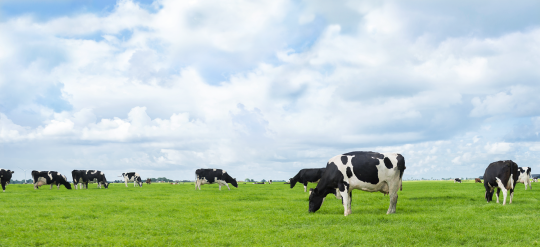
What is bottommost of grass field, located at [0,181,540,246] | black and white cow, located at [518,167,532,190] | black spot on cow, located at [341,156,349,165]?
grass field, located at [0,181,540,246]

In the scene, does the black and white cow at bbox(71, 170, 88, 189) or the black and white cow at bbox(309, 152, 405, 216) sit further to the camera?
the black and white cow at bbox(71, 170, 88, 189)

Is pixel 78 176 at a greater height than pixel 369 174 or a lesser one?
lesser

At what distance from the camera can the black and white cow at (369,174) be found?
51.4 ft

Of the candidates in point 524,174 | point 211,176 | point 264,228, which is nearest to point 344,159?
point 264,228

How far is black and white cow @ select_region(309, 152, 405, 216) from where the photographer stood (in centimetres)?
1568

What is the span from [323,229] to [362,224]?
195 cm

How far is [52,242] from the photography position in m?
11.2

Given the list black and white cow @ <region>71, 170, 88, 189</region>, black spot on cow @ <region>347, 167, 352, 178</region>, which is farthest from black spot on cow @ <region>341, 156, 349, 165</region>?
black and white cow @ <region>71, 170, 88, 189</region>

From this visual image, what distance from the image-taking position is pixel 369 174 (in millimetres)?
15641

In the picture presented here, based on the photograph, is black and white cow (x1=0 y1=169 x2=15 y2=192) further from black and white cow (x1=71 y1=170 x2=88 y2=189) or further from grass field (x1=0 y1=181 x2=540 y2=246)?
grass field (x1=0 y1=181 x2=540 y2=246)

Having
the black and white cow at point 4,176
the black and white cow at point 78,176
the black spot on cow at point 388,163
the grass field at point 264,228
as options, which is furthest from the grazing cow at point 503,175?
the black and white cow at point 4,176

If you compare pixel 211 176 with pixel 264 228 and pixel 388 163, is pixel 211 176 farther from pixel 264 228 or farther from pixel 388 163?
pixel 264 228

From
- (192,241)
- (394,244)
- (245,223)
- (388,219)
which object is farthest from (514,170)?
(192,241)

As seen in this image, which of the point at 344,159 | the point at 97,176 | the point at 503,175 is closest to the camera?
the point at 344,159
